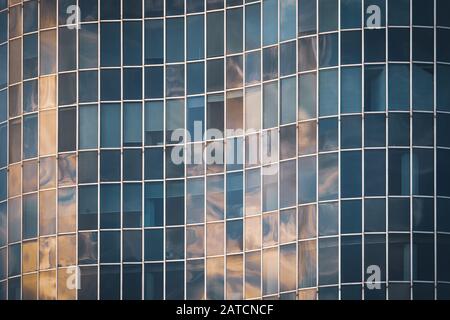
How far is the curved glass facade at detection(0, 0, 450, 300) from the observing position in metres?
130

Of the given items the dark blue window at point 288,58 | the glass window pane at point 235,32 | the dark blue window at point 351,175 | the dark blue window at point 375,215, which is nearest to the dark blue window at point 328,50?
the dark blue window at point 288,58

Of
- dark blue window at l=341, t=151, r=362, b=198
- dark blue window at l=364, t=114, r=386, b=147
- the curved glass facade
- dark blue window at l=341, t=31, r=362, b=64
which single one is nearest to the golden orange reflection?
the curved glass facade

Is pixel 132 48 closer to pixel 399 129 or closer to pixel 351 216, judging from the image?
pixel 399 129

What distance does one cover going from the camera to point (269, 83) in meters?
135

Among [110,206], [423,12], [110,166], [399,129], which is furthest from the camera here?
[110,166]

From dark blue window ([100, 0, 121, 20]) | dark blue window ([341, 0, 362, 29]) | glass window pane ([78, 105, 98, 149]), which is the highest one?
dark blue window ([100, 0, 121, 20])

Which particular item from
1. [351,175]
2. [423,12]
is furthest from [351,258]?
[423,12]

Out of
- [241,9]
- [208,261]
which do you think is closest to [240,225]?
[208,261]

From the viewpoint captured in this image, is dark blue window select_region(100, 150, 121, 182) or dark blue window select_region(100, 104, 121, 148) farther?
dark blue window select_region(100, 104, 121, 148)

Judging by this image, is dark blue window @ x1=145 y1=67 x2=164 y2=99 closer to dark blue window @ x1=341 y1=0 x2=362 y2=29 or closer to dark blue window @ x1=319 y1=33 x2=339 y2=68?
dark blue window @ x1=319 y1=33 x2=339 y2=68

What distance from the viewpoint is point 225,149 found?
13700 cm

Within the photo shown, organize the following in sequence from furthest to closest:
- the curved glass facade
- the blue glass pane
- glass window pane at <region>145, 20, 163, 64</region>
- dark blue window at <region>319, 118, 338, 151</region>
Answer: glass window pane at <region>145, 20, 163, 64</region>, the blue glass pane, dark blue window at <region>319, 118, 338, 151</region>, the curved glass facade

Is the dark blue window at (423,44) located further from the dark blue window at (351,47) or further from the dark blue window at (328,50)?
the dark blue window at (328,50)

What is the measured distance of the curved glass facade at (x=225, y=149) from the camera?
130 meters
